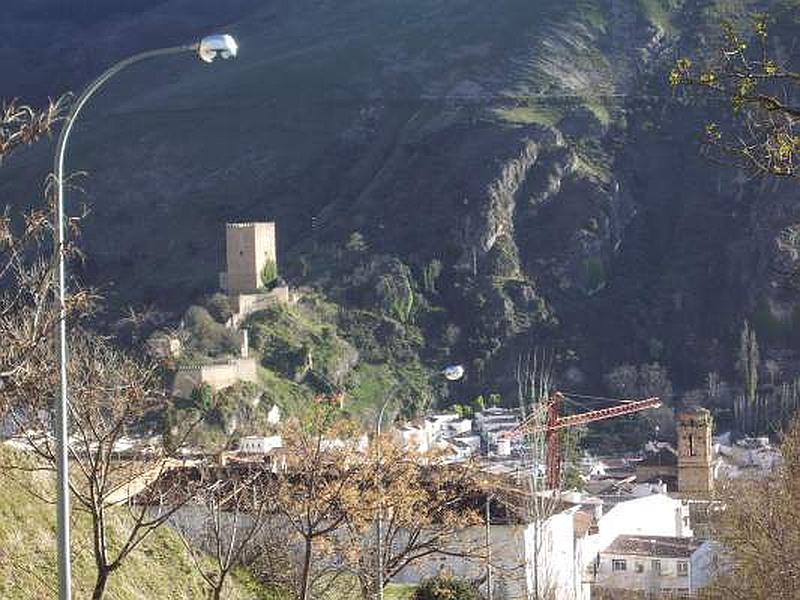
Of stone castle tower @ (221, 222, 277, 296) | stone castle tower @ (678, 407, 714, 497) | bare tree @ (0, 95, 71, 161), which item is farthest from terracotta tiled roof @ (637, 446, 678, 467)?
bare tree @ (0, 95, 71, 161)

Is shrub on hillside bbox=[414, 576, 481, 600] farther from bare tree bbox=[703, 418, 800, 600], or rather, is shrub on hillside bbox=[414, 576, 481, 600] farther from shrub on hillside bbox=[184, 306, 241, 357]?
shrub on hillside bbox=[184, 306, 241, 357]

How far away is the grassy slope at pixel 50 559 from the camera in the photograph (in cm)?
1877

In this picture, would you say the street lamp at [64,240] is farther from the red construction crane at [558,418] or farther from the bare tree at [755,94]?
the red construction crane at [558,418]

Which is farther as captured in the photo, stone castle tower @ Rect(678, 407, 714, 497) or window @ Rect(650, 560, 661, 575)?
stone castle tower @ Rect(678, 407, 714, 497)

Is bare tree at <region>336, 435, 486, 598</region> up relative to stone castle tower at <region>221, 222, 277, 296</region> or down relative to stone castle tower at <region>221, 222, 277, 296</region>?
down

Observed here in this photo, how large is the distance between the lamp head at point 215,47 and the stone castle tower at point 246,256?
96.8 m

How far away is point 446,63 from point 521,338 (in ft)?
169

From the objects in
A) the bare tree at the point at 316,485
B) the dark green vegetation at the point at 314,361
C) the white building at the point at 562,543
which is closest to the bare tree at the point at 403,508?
the bare tree at the point at 316,485

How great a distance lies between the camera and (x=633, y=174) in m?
142

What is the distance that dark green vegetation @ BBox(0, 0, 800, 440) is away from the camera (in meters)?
119

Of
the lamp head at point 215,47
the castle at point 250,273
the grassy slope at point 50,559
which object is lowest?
the grassy slope at point 50,559

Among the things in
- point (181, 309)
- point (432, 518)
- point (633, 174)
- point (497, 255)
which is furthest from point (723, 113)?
point (432, 518)

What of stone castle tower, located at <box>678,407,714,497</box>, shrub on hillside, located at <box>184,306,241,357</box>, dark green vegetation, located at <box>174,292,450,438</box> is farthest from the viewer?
shrub on hillside, located at <box>184,306,241,357</box>

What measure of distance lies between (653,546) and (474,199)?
79631mm
